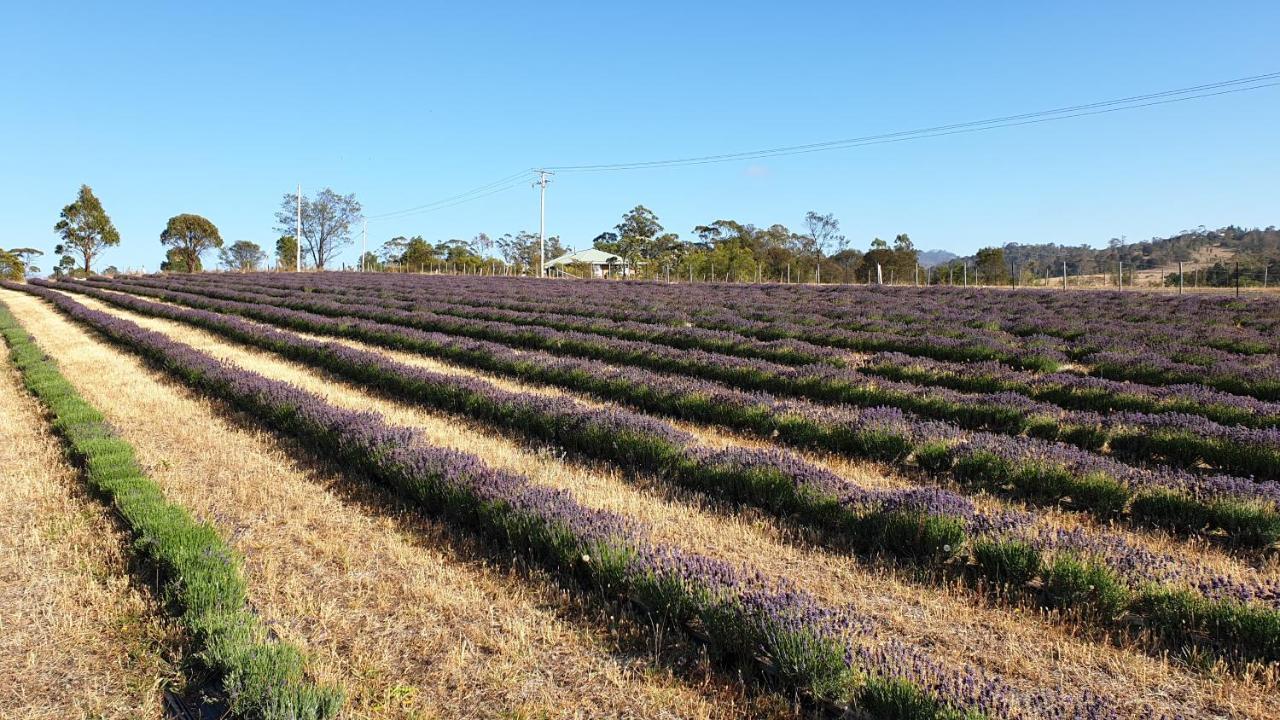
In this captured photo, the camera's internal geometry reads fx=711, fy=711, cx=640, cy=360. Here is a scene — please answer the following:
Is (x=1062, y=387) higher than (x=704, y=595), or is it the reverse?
(x=1062, y=387)

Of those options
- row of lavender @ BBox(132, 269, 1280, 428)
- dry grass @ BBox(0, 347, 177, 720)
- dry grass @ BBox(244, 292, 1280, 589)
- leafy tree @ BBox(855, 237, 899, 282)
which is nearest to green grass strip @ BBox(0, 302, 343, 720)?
dry grass @ BBox(0, 347, 177, 720)

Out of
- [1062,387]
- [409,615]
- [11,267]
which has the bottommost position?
[409,615]

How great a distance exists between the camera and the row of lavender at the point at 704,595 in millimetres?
3377

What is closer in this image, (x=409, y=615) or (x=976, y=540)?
(x=409, y=615)

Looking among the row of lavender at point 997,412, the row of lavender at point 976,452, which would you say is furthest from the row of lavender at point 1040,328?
the row of lavender at point 976,452

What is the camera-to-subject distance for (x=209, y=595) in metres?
4.36

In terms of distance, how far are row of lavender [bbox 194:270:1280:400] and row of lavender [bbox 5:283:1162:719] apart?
37.3ft

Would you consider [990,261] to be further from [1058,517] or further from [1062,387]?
[1058,517]

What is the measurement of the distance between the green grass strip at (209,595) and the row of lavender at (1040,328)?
13934mm

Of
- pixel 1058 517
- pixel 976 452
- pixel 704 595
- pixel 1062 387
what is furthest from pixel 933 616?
pixel 1062 387

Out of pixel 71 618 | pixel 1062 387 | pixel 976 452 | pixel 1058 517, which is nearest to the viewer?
pixel 71 618

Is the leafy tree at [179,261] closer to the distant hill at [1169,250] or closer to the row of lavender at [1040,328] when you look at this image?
the row of lavender at [1040,328]

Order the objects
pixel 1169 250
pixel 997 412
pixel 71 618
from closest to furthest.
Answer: pixel 71 618 < pixel 997 412 < pixel 1169 250

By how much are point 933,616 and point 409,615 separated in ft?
10.9
